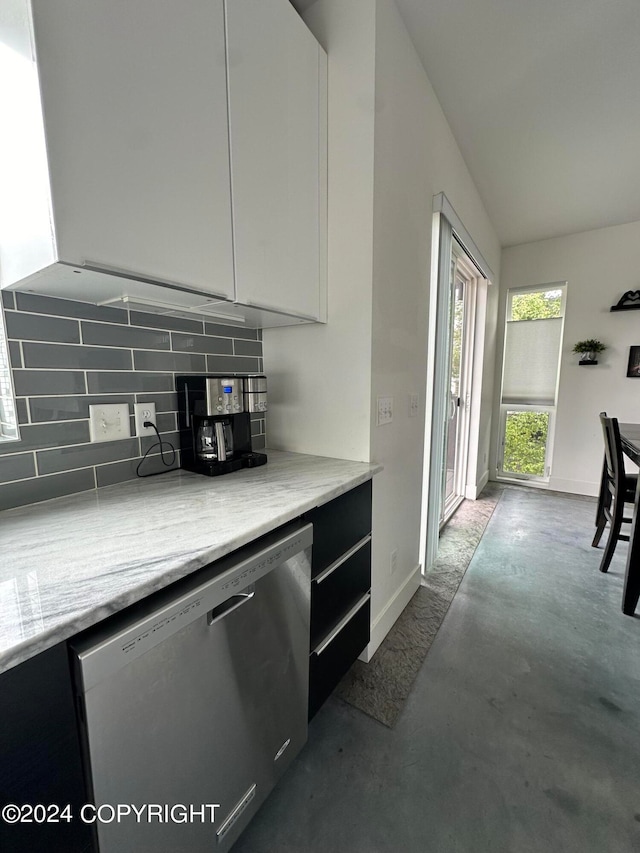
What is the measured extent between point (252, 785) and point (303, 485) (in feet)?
2.57

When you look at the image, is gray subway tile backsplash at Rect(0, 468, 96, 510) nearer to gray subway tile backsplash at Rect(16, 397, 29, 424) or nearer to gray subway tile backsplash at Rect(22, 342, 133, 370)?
gray subway tile backsplash at Rect(16, 397, 29, 424)

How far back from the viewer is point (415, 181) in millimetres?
1674

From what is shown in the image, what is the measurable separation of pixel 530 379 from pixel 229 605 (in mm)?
4272

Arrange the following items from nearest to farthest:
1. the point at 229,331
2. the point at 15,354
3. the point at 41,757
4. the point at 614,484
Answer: the point at 41,757 → the point at 15,354 → the point at 229,331 → the point at 614,484

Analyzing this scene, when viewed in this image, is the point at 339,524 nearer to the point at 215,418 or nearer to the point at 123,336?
the point at 215,418

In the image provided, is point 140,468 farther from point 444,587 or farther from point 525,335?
point 525,335

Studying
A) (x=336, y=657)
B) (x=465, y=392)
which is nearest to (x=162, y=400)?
(x=336, y=657)

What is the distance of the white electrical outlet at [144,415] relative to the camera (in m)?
1.20

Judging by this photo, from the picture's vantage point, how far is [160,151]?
0.85 meters

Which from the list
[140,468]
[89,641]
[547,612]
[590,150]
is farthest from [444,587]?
[590,150]

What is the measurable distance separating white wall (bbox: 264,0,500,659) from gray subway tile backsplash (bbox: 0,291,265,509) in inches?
21.0

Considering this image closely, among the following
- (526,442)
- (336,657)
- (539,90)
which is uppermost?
(539,90)

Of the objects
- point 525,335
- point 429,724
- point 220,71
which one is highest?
point 220,71

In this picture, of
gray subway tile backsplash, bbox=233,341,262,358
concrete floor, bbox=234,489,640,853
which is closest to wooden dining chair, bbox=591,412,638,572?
concrete floor, bbox=234,489,640,853
